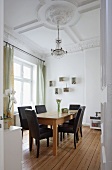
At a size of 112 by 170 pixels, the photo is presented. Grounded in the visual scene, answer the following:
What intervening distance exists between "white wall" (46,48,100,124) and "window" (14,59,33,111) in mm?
912

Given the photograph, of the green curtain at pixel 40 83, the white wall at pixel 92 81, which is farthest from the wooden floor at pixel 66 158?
the green curtain at pixel 40 83

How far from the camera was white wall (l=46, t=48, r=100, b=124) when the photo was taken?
5.81 m

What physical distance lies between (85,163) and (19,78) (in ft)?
13.3

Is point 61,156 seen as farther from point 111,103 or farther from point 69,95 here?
point 69,95

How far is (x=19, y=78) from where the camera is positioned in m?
5.83

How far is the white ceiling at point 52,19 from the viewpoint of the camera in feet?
10.6

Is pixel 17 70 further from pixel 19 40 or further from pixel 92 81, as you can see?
pixel 92 81

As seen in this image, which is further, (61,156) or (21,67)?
(21,67)

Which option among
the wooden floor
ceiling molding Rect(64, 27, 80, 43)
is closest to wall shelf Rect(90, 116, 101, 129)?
the wooden floor

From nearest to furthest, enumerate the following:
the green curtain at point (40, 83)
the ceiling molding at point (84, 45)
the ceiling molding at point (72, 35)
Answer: the ceiling molding at point (72, 35) → the ceiling molding at point (84, 45) → the green curtain at point (40, 83)

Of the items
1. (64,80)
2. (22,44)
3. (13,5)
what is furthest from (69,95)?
(13,5)

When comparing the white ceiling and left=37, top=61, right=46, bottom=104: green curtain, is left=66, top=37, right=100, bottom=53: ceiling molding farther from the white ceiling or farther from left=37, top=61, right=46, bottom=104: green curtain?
left=37, top=61, right=46, bottom=104: green curtain

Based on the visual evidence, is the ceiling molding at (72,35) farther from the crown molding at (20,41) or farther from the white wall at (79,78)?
the crown molding at (20,41)

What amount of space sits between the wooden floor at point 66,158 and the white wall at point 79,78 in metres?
2.31
